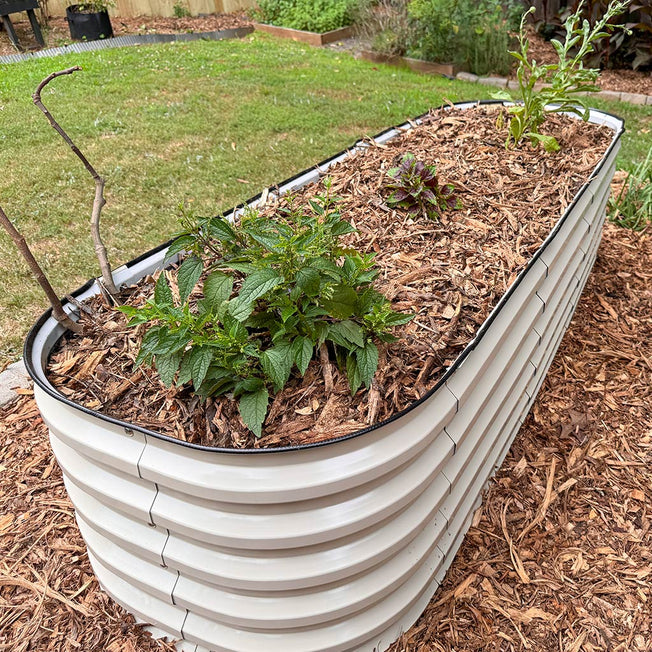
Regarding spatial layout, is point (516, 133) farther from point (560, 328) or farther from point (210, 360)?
point (210, 360)

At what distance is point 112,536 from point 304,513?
0.59 meters

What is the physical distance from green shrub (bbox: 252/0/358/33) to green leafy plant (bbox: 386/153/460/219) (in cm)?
813

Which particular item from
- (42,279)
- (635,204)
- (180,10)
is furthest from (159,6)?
(42,279)

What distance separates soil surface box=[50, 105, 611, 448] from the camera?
1482 millimetres

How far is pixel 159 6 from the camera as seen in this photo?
10.5 meters

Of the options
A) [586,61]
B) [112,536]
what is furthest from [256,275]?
[586,61]

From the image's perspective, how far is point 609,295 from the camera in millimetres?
3395

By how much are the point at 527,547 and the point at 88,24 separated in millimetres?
9274

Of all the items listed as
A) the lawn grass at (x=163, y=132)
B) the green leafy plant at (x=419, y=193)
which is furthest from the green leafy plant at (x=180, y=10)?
the green leafy plant at (x=419, y=193)

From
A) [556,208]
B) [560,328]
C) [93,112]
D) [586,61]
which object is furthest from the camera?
[586,61]

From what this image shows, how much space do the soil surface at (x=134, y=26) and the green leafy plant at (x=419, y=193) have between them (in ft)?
26.9

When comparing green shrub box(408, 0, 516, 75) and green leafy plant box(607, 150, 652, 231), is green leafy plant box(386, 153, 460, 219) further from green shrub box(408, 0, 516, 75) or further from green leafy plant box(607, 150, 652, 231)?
green shrub box(408, 0, 516, 75)

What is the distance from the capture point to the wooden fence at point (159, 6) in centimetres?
985

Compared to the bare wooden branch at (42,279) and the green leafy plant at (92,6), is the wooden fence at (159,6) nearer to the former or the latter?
the green leafy plant at (92,6)
